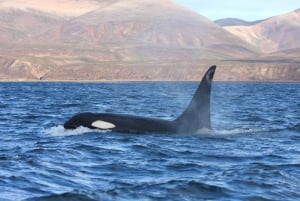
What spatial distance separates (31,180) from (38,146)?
557 cm

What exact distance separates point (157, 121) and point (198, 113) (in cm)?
161

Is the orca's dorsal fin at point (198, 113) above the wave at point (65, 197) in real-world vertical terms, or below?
above

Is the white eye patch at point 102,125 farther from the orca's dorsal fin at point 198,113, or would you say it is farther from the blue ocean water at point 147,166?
the orca's dorsal fin at point 198,113

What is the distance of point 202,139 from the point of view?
21766 millimetres

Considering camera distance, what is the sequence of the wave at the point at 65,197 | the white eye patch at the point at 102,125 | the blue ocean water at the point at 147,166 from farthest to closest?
the white eye patch at the point at 102,125
the blue ocean water at the point at 147,166
the wave at the point at 65,197

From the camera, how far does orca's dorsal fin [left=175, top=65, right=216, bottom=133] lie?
23344mm

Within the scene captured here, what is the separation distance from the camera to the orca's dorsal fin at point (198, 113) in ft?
76.6

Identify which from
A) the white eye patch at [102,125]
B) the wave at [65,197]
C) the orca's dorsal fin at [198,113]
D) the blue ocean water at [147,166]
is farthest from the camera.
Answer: the orca's dorsal fin at [198,113]

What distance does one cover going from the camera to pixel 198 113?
23562 mm

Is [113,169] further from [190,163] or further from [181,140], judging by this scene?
[181,140]

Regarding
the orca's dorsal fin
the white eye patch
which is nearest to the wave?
the white eye patch

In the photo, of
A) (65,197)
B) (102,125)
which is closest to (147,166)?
(65,197)

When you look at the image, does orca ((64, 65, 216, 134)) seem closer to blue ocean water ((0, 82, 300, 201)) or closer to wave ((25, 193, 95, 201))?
blue ocean water ((0, 82, 300, 201))

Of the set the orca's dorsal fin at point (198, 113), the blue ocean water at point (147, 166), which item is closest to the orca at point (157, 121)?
the orca's dorsal fin at point (198, 113)
